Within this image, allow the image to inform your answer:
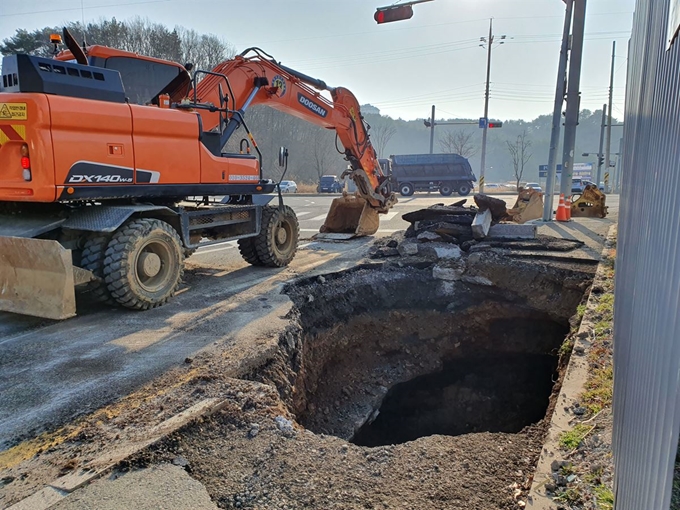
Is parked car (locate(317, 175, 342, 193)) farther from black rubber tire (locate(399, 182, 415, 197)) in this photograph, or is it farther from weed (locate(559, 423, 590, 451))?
weed (locate(559, 423, 590, 451))

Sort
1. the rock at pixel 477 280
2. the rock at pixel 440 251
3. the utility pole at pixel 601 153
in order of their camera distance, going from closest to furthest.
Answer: the rock at pixel 477 280
the rock at pixel 440 251
the utility pole at pixel 601 153

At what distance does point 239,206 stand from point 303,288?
1.76 meters

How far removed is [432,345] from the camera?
7980 mm

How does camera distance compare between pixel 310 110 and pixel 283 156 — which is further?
pixel 310 110

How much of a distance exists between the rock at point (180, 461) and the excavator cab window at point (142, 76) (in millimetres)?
5315

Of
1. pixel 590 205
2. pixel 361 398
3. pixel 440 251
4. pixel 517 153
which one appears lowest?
pixel 361 398

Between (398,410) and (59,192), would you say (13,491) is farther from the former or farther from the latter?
(398,410)

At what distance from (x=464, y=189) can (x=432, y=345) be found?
29.7 metres

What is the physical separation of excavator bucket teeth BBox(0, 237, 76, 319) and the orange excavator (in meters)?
0.01

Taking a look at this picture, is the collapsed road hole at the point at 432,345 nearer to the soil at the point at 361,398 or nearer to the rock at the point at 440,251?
the soil at the point at 361,398

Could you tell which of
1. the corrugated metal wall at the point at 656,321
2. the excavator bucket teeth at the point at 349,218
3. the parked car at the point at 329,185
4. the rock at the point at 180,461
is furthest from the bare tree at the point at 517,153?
the rock at the point at 180,461

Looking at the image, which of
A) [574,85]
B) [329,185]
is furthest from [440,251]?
[329,185]

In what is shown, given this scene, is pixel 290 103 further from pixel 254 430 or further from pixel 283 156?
pixel 254 430

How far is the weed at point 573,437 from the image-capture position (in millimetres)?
3115
